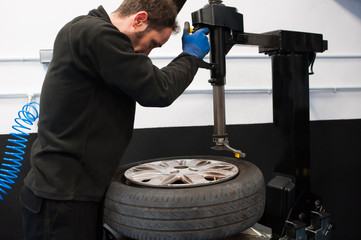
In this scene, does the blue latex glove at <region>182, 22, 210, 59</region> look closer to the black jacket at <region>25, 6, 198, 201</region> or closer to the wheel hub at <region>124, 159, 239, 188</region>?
the black jacket at <region>25, 6, 198, 201</region>

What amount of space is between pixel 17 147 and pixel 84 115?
0.81 meters

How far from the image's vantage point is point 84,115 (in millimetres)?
900

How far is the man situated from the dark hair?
25 mm

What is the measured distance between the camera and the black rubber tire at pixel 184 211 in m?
0.83

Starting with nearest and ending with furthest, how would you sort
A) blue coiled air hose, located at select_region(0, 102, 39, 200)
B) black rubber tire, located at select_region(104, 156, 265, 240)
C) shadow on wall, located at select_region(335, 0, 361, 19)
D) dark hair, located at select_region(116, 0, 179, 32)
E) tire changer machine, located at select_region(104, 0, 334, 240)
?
1. black rubber tire, located at select_region(104, 156, 265, 240)
2. dark hair, located at select_region(116, 0, 179, 32)
3. tire changer machine, located at select_region(104, 0, 334, 240)
4. blue coiled air hose, located at select_region(0, 102, 39, 200)
5. shadow on wall, located at select_region(335, 0, 361, 19)

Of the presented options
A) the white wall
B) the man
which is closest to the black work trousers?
the man

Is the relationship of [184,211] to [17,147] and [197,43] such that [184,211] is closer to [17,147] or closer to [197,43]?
[197,43]

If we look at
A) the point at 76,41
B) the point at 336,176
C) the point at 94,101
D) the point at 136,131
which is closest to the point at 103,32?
the point at 76,41

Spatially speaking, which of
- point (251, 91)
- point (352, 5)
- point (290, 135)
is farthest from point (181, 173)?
point (352, 5)

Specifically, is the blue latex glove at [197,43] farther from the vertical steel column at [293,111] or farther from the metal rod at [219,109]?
the vertical steel column at [293,111]

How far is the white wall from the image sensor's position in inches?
60.9

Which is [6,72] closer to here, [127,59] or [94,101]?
[94,101]

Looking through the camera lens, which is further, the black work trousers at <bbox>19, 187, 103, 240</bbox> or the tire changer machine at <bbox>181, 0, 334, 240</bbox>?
the tire changer machine at <bbox>181, 0, 334, 240</bbox>

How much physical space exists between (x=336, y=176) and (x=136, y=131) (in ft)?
4.27
